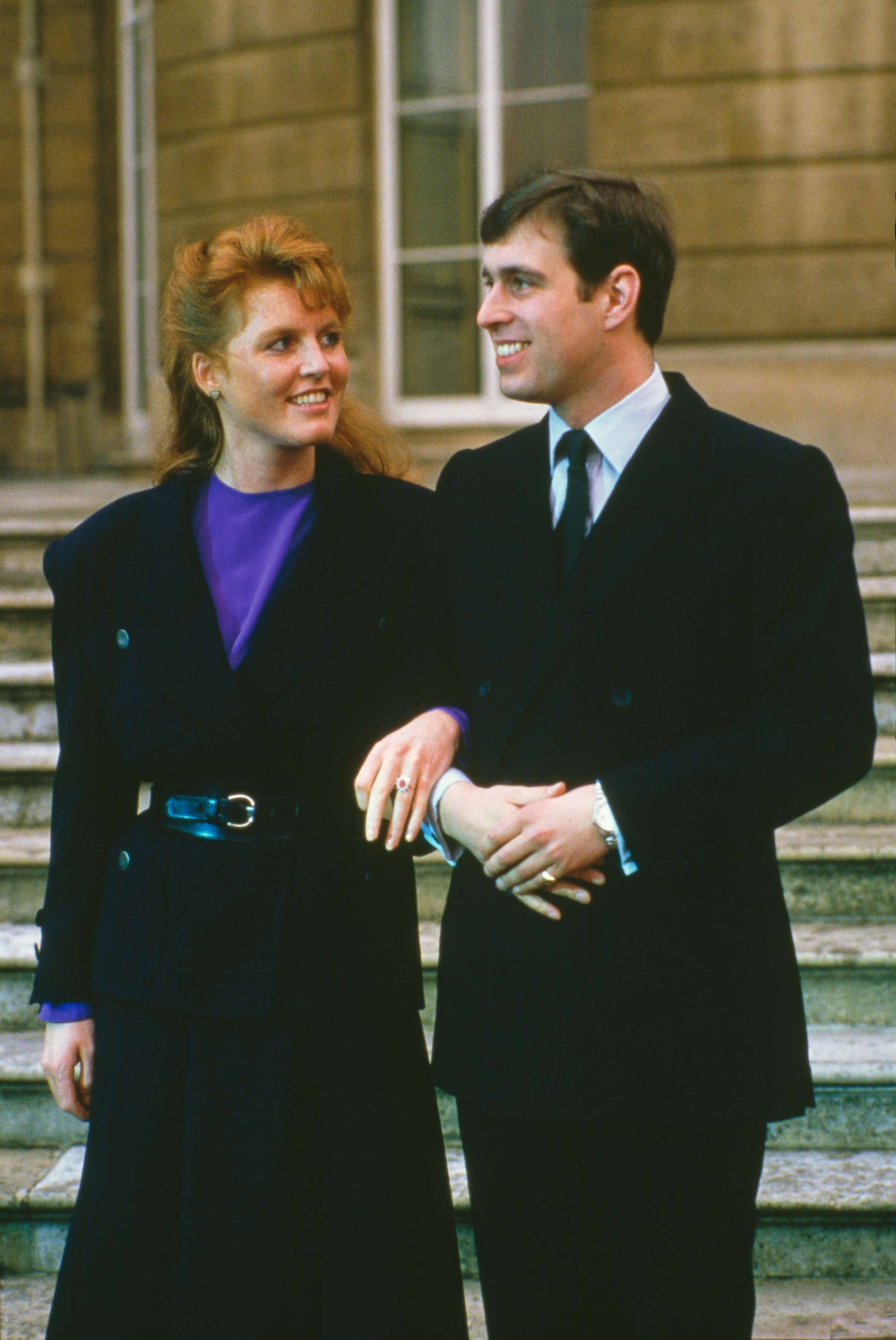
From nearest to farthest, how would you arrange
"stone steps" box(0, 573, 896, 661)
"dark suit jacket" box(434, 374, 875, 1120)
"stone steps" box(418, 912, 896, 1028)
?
"dark suit jacket" box(434, 374, 875, 1120), "stone steps" box(418, 912, 896, 1028), "stone steps" box(0, 573, 896, 661)

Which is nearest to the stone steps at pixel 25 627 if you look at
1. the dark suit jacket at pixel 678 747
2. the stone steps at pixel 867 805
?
the stone steps at pixel 867 805

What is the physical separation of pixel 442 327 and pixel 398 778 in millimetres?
6148

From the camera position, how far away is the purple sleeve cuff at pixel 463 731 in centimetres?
208

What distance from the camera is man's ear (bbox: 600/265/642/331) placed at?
6.46ft

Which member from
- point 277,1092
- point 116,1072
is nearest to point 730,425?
point 277,1092

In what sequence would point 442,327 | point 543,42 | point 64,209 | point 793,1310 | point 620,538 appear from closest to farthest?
point 620,538 → point 793,1310 → point 543,42 → point 442,327 → point 64,209

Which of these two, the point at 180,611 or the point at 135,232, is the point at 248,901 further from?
the point at 135,232

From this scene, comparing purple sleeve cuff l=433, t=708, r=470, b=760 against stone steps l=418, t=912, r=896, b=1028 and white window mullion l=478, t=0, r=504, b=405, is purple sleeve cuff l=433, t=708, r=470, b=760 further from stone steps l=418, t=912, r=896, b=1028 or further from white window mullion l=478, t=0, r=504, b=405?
white window mullion l=478, t=0, r=504, b=405

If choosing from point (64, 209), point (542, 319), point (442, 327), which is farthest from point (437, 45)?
point (542, 319)

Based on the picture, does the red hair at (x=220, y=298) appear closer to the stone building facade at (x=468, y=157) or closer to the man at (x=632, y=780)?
the man at (x=632, y=780)

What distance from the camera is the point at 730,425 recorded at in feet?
6.53

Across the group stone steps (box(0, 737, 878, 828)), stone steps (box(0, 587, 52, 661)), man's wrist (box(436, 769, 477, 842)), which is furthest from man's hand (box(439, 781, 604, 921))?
stone steps (box(0, 587, 52, 661))

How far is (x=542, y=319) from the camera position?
1.95m

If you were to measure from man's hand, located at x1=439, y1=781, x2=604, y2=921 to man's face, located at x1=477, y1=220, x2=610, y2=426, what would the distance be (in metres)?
0.49
